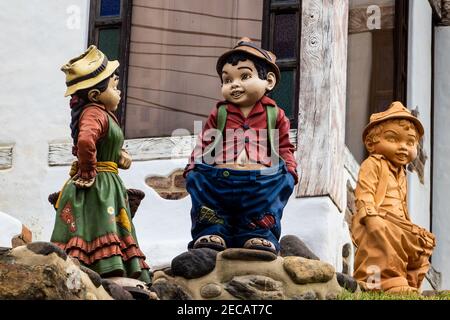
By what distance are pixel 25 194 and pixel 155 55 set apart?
64.4 inches

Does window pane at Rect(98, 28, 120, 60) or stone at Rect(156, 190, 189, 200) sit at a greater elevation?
window pane at Rect(98, 28, 120, 60)

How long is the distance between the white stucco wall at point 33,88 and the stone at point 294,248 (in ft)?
7.60

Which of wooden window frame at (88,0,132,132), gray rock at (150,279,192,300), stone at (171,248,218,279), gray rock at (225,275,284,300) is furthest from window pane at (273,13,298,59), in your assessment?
gray rock at (150,279,192,300)

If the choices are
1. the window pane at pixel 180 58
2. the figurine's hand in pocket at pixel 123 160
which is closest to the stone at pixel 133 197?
the figurine's hand in pocket at pixel 123 160

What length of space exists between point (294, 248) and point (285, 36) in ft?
7.55

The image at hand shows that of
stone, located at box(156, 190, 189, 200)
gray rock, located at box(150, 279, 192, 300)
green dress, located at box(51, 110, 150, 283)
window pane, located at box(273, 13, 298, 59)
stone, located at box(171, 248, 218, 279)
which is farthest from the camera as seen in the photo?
window pane, located at box(273, 13, 298, 59)

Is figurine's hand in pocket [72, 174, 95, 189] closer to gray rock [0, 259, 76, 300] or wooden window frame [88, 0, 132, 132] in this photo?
gray rock [0, 259, 76, 300]

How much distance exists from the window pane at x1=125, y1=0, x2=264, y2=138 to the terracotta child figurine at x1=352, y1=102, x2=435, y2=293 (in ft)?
7.04

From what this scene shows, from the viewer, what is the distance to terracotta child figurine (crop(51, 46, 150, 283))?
10797mm

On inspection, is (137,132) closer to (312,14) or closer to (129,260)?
(312,14)

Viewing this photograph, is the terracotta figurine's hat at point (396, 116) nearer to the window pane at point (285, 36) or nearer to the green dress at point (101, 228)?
the window pane at point (285, 36)

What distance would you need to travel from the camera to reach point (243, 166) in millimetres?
11109

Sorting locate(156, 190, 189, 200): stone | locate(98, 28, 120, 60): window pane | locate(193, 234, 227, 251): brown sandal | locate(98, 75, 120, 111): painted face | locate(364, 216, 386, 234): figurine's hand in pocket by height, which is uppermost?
locate(98, 28, 120, 60): window pane

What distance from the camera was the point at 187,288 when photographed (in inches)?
416
